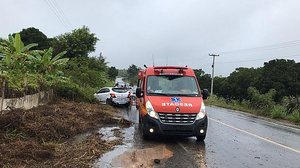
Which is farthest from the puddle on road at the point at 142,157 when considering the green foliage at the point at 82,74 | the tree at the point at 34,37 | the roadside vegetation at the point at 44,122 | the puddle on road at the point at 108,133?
the tree at the point at 34,37

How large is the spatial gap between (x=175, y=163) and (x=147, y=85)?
13.7ft

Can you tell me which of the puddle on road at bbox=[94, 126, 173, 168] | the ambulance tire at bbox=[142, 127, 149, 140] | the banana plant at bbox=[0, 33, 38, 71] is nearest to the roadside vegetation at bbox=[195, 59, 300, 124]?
the ambulance tire at bbox=[142, 127, 149, 140]

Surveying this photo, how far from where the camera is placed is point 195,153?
9.77m

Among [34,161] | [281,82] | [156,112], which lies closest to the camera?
[34,161]

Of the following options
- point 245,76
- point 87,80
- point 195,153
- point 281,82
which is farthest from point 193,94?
point 245,76

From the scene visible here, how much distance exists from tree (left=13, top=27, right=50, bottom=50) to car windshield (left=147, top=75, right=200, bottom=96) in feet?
151

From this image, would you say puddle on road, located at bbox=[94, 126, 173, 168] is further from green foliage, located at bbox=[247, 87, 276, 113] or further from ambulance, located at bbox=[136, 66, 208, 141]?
green foliage, located at bbox=[247, 87, 276, 113]

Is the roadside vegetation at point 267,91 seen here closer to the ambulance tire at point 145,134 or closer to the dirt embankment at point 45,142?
the ambulance tire at point 145,134

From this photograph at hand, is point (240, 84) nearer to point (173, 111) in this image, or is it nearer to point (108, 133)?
point (108, 133)

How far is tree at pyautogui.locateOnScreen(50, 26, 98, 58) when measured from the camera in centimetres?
4272

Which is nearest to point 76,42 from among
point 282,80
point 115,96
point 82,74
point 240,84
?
point 82,74

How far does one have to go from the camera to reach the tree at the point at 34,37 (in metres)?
56.2

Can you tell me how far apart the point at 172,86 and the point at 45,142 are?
433 centimetres

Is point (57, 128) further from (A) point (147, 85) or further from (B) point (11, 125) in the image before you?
(A) point (147, 85)
